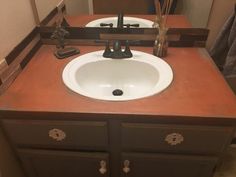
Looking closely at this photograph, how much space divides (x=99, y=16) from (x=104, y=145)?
2.32ft

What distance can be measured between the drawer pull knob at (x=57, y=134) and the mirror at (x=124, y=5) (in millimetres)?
665

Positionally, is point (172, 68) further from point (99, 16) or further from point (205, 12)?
point (99, 16)

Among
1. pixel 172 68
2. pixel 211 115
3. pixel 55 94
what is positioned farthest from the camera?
pixel 172 68

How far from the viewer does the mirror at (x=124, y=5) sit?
1.13 meters

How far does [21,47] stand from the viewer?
→ 1.06m

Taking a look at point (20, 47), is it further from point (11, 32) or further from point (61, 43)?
point (61, 43)

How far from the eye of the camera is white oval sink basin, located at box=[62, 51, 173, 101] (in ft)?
3.47

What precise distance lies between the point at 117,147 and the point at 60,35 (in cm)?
66

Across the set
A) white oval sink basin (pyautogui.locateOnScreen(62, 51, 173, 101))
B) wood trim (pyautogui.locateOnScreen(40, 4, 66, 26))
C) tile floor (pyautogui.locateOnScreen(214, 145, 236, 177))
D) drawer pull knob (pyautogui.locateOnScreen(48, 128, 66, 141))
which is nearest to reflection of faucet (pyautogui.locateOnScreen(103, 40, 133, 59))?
white oval sink basin (pyautogui.locateOnScreen(62, 51, 173, 101))

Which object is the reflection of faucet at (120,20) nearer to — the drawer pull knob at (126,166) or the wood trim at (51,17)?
the wood trim at (51,17)

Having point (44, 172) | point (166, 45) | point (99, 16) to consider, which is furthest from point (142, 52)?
point (44, 172)

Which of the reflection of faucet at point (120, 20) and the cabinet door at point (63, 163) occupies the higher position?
the reflection of faucet at point (120, 20)

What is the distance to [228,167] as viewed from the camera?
4.92 feet

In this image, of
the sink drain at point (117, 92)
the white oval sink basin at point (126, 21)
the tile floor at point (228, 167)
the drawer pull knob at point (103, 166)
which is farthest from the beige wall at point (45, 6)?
the tile floor at point (228, 167)
